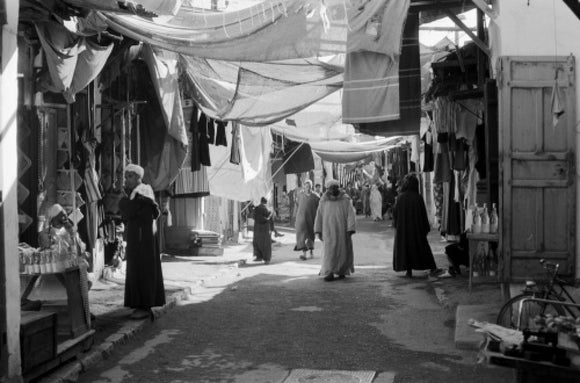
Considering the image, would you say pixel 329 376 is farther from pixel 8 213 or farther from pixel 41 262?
pixel 8 213

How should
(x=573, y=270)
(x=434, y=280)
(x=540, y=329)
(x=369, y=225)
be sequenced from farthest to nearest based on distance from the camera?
(x=369, y=225) < (x=434, y=280) < (x=573, y=270) < (x=540, y=329)

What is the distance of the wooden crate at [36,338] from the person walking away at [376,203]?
30225 mm

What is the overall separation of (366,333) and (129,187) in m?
3.41

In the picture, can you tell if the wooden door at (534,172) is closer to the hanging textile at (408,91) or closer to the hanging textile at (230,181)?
the hanging textile at (408,91)

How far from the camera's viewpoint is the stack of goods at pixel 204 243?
17734 millimetres

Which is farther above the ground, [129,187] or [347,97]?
[347,97]

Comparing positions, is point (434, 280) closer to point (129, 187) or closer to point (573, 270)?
point (573, 270)

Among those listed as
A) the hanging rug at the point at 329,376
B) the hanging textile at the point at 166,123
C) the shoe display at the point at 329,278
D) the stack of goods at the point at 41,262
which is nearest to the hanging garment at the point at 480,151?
the shoe display at the point at 329,278

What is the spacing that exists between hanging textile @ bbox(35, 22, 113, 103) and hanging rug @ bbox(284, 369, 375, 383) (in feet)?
13.0

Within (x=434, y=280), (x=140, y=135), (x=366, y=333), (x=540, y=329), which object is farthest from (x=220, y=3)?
(x=540, y=329)

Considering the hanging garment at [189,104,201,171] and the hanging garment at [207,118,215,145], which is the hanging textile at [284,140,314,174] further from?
the hanging garment at [189,104,201,171]

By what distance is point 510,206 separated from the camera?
9.05 meters

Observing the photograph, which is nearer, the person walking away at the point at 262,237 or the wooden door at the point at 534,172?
the wooden door at the point at 534,172

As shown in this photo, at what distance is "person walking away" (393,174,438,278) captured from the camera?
45.5 feet
